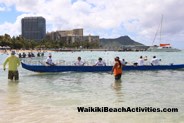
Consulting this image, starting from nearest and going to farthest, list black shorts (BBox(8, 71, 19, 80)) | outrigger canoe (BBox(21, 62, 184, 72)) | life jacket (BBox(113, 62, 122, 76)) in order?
life jacket (BBox(113, 62, 122, 76)) < black shorts (BBox(8, 71, 19, 80)) < outrigger canoe (BBox(21, 62, 184, 72))

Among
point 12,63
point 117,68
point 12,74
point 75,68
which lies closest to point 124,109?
point 117,68

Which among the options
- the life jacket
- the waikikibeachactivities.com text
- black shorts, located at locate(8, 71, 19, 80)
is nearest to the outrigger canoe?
black shorts, located at locate(8, 71, 19, 80)

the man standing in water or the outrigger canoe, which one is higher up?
the man standing in water

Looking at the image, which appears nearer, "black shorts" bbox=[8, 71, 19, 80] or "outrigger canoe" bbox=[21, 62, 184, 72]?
"black shorts" bbox=[8, 71, 19, 80]

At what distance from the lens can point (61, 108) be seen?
12.8 metres

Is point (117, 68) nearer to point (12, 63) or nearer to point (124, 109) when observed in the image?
point (12, 63)

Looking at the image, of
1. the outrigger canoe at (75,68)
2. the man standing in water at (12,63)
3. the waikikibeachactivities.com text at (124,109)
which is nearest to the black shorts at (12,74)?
the man standing in water at (12,63)

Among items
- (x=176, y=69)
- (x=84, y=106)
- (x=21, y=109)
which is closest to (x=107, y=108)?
(x=84, y=106)

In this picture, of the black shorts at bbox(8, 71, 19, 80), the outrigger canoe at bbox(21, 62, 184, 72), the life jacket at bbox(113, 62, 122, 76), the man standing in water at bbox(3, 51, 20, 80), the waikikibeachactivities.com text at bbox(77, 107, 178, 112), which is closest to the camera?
the waikikibeachactivities.com text at bbox(77, 107, 178, 112)

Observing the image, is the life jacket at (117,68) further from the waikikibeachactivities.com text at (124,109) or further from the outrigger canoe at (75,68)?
the outrigger canoe at (75,68)

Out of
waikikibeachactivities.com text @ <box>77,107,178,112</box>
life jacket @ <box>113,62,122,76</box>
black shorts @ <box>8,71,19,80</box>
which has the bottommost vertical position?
waikikibeachactivities.com text @ <box>77,107,178,112</box>

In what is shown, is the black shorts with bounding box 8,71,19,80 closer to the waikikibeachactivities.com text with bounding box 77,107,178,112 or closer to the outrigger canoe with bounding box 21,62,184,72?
the outrigger canoe with bounding box 21,62,184,72

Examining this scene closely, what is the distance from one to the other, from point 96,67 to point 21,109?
759 inches

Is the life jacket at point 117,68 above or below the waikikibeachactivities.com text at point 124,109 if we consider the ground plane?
above
